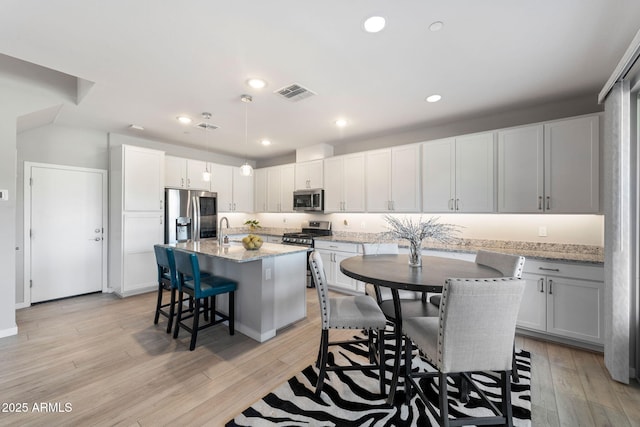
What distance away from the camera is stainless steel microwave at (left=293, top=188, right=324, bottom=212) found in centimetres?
514

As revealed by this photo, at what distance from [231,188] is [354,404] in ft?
16.5

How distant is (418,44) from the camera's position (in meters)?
2.14

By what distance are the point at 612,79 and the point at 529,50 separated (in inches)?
27.0

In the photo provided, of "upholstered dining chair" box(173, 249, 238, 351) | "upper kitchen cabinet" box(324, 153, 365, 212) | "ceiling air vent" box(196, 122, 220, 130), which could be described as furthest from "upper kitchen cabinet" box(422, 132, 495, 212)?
"ceiling air vent" box(196, 122, 220, 130)

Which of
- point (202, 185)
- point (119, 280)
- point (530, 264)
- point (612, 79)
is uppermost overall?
point (612, 79)

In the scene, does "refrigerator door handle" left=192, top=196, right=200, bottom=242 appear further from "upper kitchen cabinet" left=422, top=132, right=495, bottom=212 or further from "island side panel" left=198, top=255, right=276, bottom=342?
"upper kitchen cabinet" left=422, top=132, right=495, bottom=212

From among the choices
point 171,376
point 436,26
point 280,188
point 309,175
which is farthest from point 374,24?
point 280,188

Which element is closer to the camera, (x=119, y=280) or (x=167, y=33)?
(x=167, y=33)

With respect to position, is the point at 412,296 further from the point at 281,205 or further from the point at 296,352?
the point at 281,205

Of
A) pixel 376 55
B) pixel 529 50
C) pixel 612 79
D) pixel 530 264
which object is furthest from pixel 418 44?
pixel 530 264

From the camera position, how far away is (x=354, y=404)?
195 cm

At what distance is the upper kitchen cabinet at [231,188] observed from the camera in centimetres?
571

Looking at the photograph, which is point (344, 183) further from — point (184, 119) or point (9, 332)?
point (9, 332)

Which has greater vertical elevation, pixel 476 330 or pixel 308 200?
pixel 308 200
